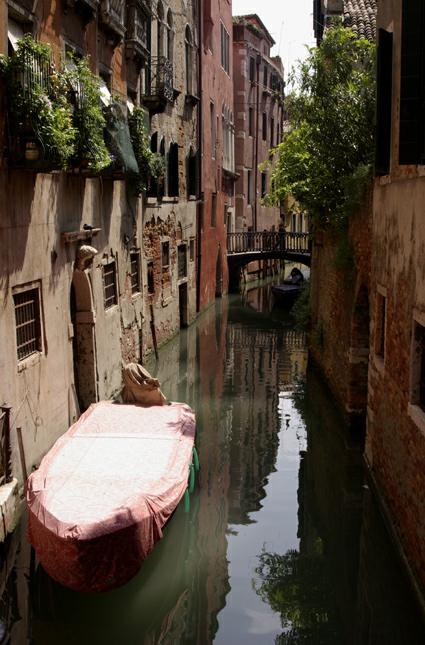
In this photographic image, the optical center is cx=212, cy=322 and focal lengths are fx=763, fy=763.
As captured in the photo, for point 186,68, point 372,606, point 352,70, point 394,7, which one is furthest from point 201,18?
point 372,606

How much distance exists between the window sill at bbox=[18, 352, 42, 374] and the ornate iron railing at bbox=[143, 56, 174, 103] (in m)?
8.09

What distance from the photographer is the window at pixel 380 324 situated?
30.3 feet

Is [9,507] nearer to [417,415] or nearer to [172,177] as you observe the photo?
Answer: [417,415]

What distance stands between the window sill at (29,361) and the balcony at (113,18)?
587 centimetres

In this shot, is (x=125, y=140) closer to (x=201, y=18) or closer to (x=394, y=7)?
(x=394, y=7)

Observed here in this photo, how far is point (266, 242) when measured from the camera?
29469 mm

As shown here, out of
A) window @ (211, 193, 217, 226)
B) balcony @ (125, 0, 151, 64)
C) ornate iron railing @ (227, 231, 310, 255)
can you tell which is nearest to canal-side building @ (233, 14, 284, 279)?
ornate iron railing @ (227, 231, 310, 255)

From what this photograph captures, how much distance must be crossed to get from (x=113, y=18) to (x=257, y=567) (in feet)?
29.1

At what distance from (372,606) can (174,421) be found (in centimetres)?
322

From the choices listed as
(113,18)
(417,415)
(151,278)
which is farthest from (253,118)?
(417,415)

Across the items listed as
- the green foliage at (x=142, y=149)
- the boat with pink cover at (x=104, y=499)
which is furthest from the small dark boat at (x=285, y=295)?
the boat with pink cover at (x=104, y=499)

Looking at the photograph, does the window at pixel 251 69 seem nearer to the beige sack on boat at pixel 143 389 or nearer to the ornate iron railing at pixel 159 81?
the ornate iron railing at pixel 159 81

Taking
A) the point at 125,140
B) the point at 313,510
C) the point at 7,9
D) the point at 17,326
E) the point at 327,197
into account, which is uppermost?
the point at 7,9

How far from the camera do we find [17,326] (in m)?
8.55
